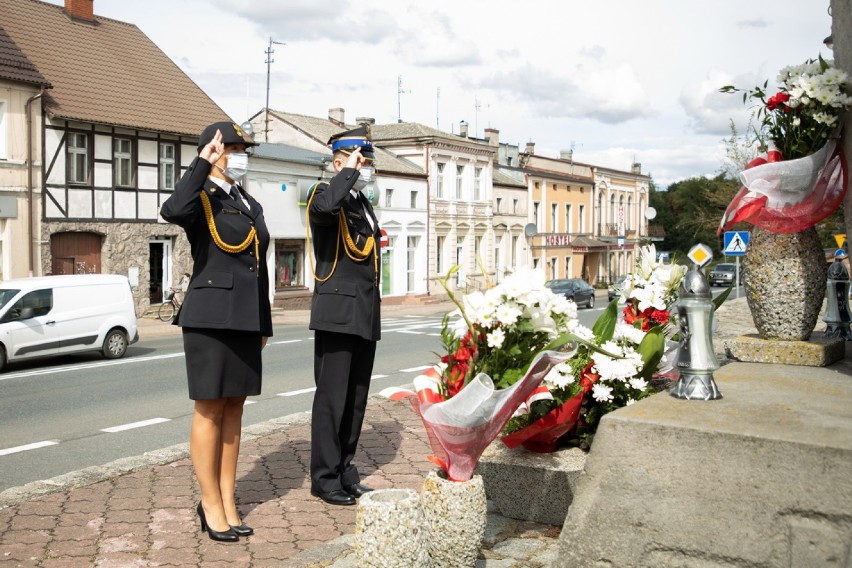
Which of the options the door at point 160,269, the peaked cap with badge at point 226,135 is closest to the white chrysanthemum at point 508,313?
the peaked cap with badge at point 226,135

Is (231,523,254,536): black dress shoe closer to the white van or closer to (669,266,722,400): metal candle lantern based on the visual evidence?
(669,266,722,400): metal candle lantern

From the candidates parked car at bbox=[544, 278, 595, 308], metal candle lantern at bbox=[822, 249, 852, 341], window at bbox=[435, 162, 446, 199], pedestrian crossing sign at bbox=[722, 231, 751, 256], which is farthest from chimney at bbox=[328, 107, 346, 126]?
metal candle lantern at bbox=[822, 249, 852, 341]

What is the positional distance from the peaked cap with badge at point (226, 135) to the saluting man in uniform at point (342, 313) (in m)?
0.53

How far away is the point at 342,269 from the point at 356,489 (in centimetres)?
134

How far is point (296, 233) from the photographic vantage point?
34.2 metres

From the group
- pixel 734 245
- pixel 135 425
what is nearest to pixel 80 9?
pixel 734 245

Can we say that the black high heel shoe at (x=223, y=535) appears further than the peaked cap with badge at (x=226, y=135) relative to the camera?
No

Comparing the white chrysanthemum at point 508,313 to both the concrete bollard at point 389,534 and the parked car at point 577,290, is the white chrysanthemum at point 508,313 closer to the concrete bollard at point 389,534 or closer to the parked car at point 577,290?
the concrete bollard at point 389,534

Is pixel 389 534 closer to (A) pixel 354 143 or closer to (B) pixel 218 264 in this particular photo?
(B) pixel 218 264

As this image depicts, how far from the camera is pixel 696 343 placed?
4176 millimetres

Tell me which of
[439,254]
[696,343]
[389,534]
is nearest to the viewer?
[389,534]

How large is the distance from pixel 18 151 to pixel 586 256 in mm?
45242

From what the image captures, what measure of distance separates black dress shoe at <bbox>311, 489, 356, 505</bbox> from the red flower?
3.52 metres

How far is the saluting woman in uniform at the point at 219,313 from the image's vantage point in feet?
15.4
